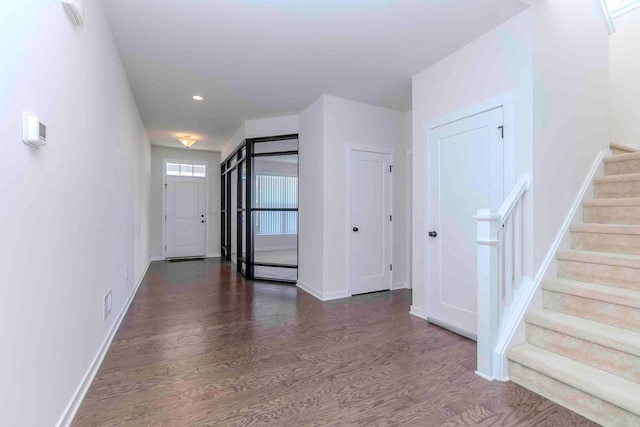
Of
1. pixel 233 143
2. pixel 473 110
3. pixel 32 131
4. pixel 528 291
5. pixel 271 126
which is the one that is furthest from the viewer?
pixel 233 143

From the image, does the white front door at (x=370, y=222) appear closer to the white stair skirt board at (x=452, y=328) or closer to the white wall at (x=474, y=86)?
the white wall at (x=474, y=86)

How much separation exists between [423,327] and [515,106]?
206cm

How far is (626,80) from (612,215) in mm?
2343

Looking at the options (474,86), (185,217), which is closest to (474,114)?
(474,86)

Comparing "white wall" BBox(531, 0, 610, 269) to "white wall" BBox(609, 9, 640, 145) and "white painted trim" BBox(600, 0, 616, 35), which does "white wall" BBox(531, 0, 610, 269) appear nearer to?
"white painted trim" BBox(600, 0, 616, 35)

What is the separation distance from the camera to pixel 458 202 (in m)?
2.90

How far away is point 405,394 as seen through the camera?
6.30 ft

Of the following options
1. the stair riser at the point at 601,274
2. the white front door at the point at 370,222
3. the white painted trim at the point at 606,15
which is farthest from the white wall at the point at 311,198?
the white painted trim at the point at 606,15

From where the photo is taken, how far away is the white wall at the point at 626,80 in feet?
11.7

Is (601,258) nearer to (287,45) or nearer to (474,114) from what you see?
(474,114)

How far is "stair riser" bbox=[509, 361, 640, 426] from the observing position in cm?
161

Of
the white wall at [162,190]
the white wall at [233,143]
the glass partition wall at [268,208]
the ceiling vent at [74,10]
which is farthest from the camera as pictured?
the white wall at [162,190]

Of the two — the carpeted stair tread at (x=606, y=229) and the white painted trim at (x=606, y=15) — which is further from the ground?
the white painted trim at (x=606, y=15)

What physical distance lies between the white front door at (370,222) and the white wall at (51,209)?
2748mm
